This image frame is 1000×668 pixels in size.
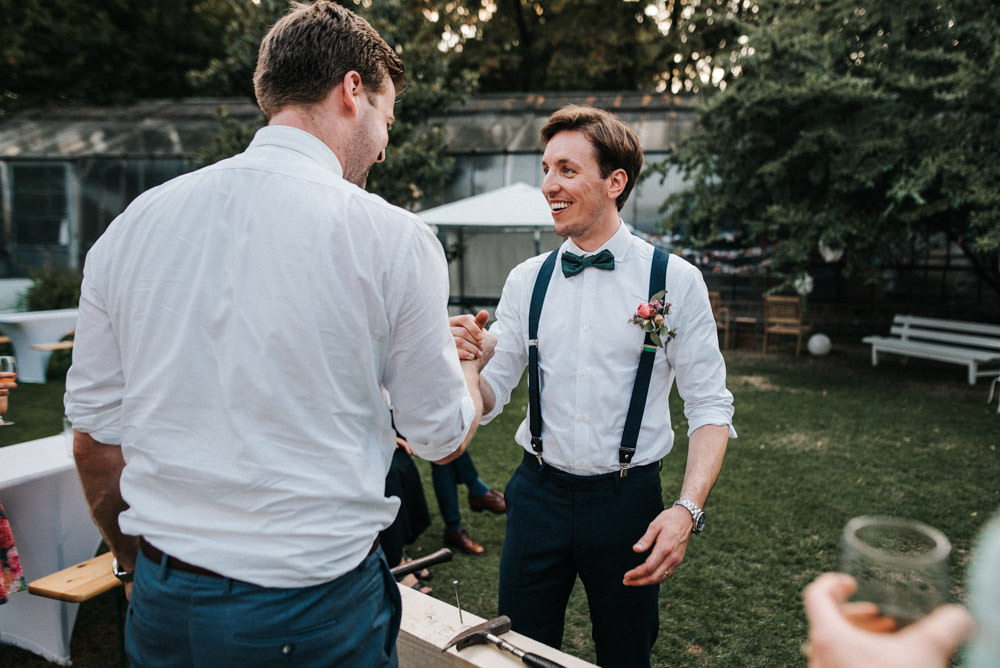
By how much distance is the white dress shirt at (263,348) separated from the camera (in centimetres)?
114

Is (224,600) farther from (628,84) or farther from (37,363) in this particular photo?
(628,84)

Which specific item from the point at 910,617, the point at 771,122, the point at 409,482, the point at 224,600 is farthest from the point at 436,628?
the point at 771,122

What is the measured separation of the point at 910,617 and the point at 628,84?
22.1 m

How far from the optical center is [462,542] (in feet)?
14.2

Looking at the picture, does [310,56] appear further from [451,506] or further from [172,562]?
[451,506]

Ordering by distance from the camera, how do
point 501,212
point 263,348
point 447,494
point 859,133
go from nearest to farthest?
point 263,348
point 447,494
point 859,133
point 501,212

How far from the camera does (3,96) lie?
17.2 m

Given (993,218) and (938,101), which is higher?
(938,101)

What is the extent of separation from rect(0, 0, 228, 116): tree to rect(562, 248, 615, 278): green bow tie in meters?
18.8

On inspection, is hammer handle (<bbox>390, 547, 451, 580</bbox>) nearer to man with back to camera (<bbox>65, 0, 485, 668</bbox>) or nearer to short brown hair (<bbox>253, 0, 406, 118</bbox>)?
man with back to camera (<bbox>65, 0, 485, 668</bbox>)

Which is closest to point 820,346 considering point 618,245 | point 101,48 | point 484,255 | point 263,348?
point 484,255

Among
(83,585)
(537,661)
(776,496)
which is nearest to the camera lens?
(537,661)

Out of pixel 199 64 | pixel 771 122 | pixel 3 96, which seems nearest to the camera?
pixel 771 122

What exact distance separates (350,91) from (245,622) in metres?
0.99
